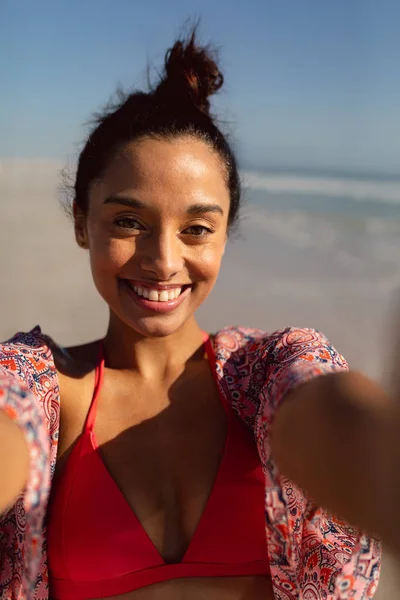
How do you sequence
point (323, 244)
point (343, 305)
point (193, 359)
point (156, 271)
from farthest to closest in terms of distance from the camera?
point (323, 244) → point (343, 305) → point (193, 359) → point (156, 271)

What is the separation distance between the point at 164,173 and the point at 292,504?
67cm

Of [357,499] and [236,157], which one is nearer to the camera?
[357,499]

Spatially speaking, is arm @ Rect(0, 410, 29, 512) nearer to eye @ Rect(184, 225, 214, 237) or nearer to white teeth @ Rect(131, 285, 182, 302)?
white teeth @ Rect(131, 285, 182, 302)

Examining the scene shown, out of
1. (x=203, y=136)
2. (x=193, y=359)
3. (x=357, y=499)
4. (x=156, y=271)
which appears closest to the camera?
(x=357, y=499)

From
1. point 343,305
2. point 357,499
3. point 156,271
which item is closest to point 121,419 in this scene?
point 156,271

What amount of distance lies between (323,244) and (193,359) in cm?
157

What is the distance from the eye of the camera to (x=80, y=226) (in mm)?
1554

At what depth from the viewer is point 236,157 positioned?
161 cm

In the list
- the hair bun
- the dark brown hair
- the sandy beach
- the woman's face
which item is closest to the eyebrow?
the woman's face

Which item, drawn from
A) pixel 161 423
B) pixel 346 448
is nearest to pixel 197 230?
pixel 161 423

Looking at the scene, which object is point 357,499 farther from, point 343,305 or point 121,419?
point 343,305

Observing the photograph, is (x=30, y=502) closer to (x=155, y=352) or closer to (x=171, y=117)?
(x=155, y=352)

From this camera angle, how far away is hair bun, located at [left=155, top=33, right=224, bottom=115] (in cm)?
154

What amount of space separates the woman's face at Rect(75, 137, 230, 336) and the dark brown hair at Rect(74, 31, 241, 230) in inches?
1.5
